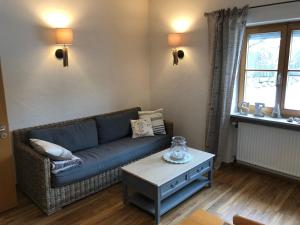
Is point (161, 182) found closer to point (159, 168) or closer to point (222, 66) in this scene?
point (159, 168)

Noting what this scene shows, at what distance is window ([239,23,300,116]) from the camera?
3188 millimetres

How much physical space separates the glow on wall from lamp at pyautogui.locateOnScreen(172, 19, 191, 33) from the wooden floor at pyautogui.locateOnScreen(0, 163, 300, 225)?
224cm

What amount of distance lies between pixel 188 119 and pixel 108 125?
1.28 metres

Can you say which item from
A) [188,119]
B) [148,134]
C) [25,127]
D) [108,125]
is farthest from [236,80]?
[25,127]

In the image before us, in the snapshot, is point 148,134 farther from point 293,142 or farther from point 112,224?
point 293,142

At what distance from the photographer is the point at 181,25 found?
3953 millimetres

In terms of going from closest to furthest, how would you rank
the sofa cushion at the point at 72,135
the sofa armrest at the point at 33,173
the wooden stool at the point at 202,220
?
the wooden stool at the point at 202,220 → the sofa armrest at the point at 33,173 → the sofa cushion at the point at 72,135

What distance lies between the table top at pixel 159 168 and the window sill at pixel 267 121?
0.81 m

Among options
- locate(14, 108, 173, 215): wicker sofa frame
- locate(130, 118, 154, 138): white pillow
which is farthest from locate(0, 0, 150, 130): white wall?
locate(130, 118, 154, 138): white pillow

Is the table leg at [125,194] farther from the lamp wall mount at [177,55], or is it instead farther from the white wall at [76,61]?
the lamp wall mount at [177,55]

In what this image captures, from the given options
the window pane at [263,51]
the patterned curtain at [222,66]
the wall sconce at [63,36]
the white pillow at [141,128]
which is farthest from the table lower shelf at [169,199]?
the wall sconce at [63,36]

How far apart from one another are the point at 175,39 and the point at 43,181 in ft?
8.51

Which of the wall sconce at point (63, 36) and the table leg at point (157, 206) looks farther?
the wall sconce at point (63, 36)

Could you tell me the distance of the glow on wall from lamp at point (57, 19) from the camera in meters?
3.18
